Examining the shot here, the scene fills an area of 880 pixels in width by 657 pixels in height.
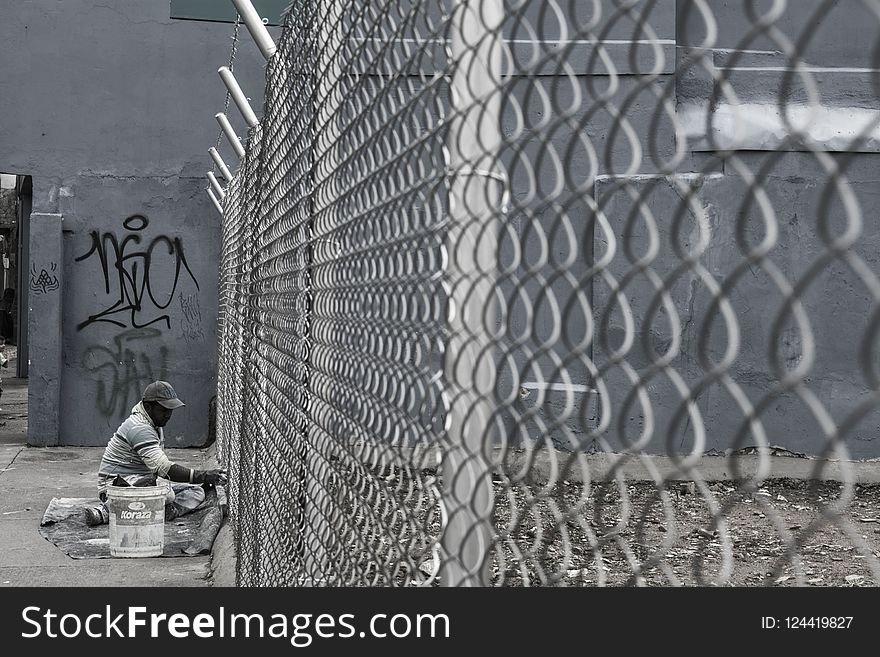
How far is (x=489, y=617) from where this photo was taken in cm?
160

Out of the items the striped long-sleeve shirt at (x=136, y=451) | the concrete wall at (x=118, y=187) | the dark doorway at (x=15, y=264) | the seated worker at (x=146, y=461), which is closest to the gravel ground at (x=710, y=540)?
the seated worker at (x=146, y=461)

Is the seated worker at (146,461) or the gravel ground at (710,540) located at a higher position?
the seated worker at (146,461)

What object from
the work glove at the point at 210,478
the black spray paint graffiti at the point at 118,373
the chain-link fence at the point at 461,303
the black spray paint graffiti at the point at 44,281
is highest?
the black spray paint graffiti at the point at 44,281

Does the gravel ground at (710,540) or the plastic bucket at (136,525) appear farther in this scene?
the plastic bucket at (136,525)

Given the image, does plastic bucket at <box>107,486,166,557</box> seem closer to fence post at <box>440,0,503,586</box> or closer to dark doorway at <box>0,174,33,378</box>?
fence post at <box>440,0,503,586</box>

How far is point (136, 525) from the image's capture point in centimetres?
751

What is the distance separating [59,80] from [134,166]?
1.35m

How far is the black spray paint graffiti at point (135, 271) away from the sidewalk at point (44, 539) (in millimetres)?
1636

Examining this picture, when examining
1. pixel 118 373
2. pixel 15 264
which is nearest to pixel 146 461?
pixel 118 373

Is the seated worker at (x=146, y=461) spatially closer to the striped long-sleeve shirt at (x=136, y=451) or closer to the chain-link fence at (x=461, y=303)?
the striped long-sleeve shirt at (x=136, y=451)

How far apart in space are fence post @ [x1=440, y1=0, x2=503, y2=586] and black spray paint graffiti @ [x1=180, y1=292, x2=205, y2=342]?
11.5 m

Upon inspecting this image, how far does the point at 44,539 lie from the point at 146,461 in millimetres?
943

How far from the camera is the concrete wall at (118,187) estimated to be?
1262 centimetres

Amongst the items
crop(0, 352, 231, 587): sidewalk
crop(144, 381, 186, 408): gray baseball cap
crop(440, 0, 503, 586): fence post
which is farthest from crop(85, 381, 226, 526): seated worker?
crop(440, 0, 503, 586): fence post
